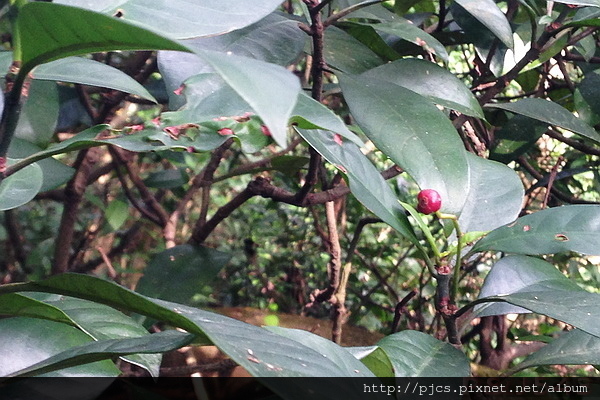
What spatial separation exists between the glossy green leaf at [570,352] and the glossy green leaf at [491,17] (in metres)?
0.36

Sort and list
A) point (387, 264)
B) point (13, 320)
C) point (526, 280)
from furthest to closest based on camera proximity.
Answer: point (387, 264), point (526, 280), point (13, 320)

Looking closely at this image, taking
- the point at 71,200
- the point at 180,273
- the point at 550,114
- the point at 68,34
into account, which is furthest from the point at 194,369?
the point at 68,34

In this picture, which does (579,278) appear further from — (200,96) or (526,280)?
(200,96)

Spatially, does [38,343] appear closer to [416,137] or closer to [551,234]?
[416,137]

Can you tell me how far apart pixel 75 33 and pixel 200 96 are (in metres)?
0.24

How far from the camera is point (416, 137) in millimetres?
663

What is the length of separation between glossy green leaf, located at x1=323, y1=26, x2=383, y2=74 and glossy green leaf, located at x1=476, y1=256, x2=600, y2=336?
0.32 m

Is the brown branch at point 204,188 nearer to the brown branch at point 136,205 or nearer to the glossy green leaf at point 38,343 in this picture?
the brown branch at point 136,205

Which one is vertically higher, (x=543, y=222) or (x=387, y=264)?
(x=543, y=222)

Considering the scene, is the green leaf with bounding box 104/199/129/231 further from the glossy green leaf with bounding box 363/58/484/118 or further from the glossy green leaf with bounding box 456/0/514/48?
the glossy green leaf with bounding box 456/0/514/48

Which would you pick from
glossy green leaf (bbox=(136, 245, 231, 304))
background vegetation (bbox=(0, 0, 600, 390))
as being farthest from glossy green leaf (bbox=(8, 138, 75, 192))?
glossy green leaf (bbox=(136, 245, 231, 304))

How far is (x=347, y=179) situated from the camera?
0.63m

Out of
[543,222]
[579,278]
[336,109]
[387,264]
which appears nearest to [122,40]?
[543,222]

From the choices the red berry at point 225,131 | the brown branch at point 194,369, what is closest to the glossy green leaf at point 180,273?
the brown branch at point 194,369
